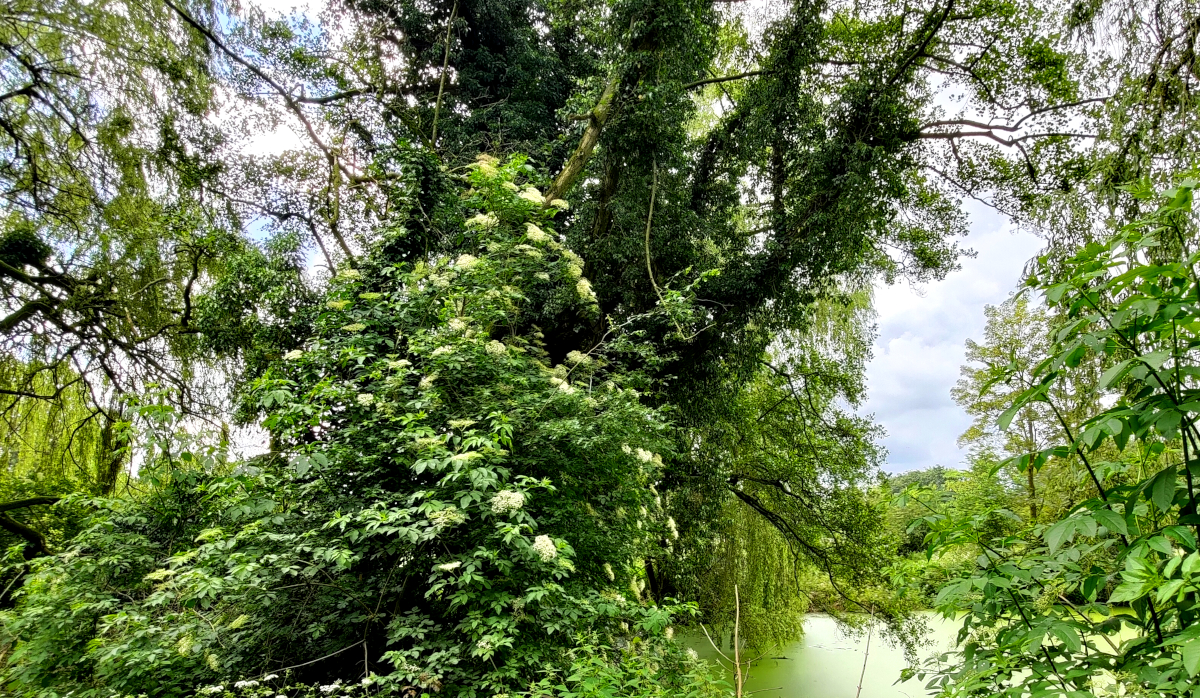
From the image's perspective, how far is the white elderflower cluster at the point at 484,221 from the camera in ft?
11.7

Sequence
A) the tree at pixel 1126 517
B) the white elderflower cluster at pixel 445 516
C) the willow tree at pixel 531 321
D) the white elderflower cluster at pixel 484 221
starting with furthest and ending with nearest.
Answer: the white elderflower cluster at pixel 484 221 → the willow tree at pixel 531 321 → the white elderflower cluster at pixel 445 516 → the tree at pixel 1126 517

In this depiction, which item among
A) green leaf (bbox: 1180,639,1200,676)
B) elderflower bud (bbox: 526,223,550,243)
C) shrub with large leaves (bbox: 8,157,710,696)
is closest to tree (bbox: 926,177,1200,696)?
green leaf (bbox: 1180,639,1200,676)

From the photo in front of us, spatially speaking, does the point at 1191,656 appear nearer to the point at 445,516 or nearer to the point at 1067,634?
the point at 1067,634

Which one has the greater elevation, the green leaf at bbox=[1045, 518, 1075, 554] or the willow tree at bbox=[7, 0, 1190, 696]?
the willow tree at bbox=[7, 0, 1190, 696]

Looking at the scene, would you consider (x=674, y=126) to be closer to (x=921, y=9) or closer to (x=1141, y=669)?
(x=921, y=9)

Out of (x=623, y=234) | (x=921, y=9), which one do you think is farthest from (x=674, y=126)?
(x=921, y=9)

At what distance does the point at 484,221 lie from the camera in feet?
11.7

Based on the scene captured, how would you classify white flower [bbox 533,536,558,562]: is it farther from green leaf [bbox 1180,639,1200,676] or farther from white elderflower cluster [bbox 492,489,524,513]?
green leaf [bbox 1180,639,1200,676]

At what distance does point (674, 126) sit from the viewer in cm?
473

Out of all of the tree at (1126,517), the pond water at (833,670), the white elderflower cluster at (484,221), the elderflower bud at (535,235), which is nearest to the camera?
the tree at (1126,517)

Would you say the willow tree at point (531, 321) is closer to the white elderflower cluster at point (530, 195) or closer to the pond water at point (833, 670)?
the white elderflower cluster at point (530, 195)

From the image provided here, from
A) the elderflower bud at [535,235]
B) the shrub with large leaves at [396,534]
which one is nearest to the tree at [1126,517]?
the shrub with large leaves at [396,534]

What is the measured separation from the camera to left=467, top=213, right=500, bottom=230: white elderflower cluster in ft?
11.7

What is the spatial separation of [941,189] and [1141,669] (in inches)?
253
